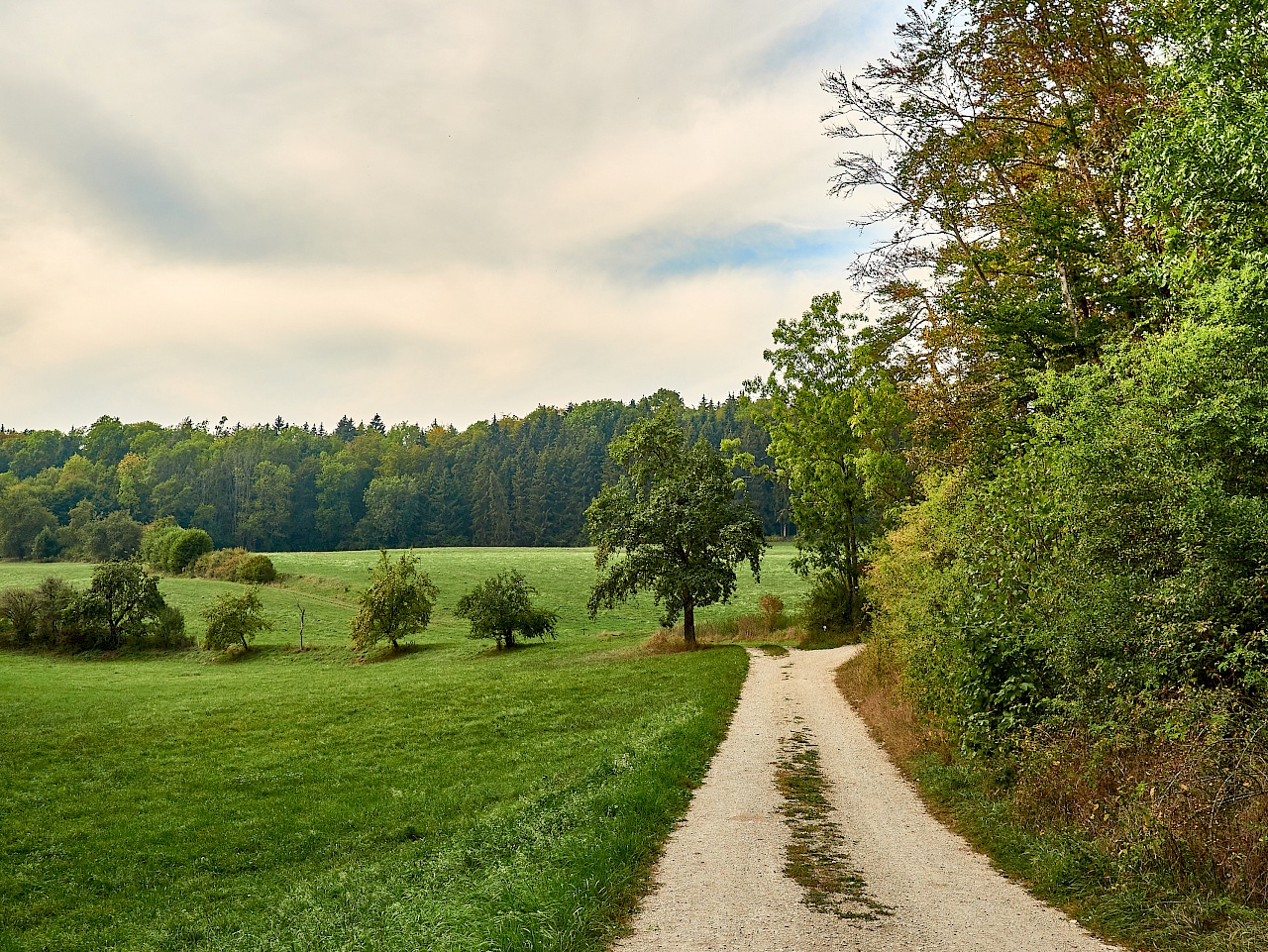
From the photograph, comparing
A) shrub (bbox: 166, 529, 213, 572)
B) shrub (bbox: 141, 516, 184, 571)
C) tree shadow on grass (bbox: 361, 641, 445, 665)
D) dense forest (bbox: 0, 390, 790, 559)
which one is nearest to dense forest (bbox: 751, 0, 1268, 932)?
tree shadow on grass (bbox: 361, 641, 445, 665)

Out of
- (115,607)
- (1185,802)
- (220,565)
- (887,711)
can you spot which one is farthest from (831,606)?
(220,565)

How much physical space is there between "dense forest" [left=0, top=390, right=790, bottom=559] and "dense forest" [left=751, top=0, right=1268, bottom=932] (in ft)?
314

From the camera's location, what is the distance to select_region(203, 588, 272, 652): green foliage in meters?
45.0

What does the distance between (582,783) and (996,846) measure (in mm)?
6689

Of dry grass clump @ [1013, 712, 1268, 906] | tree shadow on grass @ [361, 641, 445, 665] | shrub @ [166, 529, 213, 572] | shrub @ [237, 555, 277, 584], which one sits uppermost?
shrub @ [166, 529, 213, 572]

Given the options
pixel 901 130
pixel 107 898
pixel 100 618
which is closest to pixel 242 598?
pixel 100 618

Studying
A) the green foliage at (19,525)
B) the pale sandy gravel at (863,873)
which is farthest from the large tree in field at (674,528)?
the green foliage at (19,525)

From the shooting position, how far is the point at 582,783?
13180mm

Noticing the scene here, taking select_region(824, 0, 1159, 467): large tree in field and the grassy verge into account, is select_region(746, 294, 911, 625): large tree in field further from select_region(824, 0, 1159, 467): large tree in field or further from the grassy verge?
the grassy verge

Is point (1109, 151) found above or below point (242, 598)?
above

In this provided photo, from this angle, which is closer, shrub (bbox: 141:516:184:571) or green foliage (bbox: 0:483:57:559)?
shrub (bbox: 141:516:184:571)

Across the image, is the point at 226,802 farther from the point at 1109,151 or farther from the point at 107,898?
the point at 1109,151

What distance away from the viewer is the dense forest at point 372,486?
412 ft

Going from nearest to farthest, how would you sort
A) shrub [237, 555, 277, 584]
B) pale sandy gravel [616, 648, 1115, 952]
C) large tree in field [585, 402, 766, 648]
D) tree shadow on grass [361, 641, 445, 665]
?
pale sandy gravel [616, 648, 1115, 952] < large tree in field [585, 402, 766, 648] < tree shadow on grass [361, 641, 445, 665] < shrub [237, 555, 277, 584]
